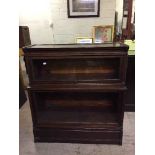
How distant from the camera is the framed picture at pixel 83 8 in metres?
3.10

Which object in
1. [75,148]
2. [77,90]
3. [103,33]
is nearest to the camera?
[77,90]

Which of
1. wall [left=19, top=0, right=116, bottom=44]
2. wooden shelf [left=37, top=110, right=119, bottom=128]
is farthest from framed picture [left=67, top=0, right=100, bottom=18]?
wooden shelf [left=37, top=110, right=119, bottom=128]

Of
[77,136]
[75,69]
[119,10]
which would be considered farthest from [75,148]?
[119,10]

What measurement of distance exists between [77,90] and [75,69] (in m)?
0.28

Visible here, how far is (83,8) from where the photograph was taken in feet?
10.3

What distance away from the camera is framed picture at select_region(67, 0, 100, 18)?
310 cm

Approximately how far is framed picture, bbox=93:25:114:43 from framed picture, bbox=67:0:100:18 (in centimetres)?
26

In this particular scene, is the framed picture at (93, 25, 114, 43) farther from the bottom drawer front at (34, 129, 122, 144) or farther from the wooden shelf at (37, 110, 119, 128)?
the bottom drawer front at (34, 129, 122, 144)

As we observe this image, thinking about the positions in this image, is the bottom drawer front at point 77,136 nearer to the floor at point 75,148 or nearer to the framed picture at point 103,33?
the floor at point 75,148

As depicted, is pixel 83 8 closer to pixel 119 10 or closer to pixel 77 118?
pixel 119 10
